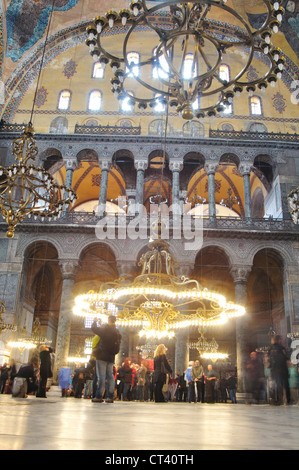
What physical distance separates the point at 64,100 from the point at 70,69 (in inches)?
62.4

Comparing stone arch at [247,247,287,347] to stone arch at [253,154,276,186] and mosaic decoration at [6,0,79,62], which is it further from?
mosaic decoration at [6,0,79,62]

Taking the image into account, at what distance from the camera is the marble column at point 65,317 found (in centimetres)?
1326

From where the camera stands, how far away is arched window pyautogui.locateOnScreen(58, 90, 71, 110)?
17.3 metres

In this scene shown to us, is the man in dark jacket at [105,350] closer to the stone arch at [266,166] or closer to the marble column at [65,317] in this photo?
the marble column at [65,317]

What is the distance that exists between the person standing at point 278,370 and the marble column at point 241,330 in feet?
21.1

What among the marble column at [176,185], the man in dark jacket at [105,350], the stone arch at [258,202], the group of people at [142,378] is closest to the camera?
the man in dark jacket at [105,350]

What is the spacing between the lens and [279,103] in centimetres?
1730

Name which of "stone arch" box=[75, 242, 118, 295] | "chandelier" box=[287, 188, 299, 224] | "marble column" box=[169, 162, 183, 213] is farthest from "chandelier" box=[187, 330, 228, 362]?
"chandelier" box=[287, 188, 299, 224]

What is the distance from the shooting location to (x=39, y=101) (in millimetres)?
17328

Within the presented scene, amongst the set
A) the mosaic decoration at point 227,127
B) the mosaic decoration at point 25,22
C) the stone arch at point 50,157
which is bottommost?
the stone arch at point 50,157

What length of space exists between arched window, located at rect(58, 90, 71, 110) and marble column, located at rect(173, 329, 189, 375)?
10.5 metres

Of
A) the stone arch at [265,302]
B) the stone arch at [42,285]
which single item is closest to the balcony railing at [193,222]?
the stone arch at [42,285]

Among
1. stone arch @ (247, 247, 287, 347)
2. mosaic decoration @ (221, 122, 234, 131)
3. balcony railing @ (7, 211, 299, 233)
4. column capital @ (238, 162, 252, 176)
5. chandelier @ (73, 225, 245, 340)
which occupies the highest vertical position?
mosaic decoration @ (221, 122, 234, 131)

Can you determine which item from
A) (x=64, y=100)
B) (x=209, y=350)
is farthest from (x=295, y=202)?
(x=64, y=100)
